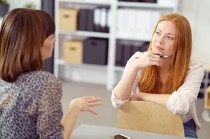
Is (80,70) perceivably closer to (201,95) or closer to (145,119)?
(201,95)

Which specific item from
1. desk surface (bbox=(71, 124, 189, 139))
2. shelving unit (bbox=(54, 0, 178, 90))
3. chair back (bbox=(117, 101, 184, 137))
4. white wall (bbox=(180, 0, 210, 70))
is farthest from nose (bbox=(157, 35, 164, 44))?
white wall (bbox=(180, 0, 210, 70))

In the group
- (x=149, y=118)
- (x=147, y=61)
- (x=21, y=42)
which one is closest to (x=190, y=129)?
(x=149, y=118)

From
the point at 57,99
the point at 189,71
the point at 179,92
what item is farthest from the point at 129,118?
the point at 57,99

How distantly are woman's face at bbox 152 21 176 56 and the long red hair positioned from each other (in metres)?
0.02

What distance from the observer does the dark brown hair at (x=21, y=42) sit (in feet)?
4.31

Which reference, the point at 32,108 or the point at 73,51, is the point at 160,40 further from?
the point at 73,51

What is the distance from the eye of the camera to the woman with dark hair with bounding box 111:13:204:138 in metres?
1.91

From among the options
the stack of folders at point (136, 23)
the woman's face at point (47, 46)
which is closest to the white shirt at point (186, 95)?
the woman's face at point (47, 46)

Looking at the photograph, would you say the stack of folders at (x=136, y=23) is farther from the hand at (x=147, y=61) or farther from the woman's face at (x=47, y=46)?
the woman's face at (x=47, y=46)

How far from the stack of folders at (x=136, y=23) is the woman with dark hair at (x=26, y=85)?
129 inches

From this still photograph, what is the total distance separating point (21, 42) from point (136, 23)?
3364mm

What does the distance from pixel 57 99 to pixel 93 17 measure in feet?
11.5

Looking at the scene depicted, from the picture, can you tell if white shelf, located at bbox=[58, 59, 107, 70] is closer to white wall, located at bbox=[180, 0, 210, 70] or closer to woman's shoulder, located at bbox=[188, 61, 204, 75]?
white wall, located at bbox=[180, 0, 210, 70]

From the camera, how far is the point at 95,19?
4.76 m
